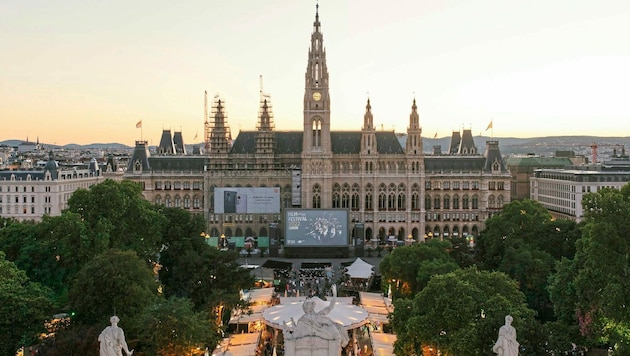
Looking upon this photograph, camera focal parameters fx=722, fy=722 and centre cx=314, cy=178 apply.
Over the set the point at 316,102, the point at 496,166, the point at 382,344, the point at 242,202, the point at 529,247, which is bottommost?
the point at 382,344

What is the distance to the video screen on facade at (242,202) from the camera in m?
116

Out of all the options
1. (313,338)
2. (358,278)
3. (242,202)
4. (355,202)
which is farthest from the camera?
(355,202)

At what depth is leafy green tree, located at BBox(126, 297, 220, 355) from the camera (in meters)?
41.3

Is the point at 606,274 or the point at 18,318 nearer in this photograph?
the point at 606,274

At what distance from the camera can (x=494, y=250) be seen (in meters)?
71.7

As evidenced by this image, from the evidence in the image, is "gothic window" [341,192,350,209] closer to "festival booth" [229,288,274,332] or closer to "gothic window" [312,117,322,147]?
"gothic window" [312,117,322,147]

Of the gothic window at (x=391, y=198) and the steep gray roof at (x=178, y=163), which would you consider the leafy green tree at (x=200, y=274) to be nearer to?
the gothic window at (x=391, y=198)

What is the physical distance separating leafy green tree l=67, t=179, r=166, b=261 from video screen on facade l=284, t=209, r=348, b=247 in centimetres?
4085

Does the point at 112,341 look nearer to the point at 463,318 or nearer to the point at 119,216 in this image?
the point at 463,318

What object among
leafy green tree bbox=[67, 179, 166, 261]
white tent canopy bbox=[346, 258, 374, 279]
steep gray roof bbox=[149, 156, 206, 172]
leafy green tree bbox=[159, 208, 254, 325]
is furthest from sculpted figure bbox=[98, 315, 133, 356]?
steep gray roof bbox=[149, 156, 206, 172]

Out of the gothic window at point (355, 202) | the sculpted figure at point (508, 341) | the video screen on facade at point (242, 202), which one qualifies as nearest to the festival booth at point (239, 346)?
the sculpted figure at point (508, 341)

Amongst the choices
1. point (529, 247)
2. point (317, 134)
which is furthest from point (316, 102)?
point (529, 247)

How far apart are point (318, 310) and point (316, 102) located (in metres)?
69.4

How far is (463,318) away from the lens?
4031 centimetres
